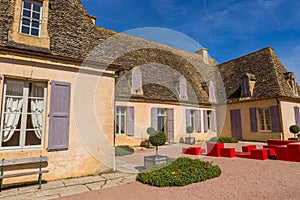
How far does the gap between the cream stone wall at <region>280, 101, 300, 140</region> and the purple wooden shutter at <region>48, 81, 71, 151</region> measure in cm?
1339

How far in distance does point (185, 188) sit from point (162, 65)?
12.3m

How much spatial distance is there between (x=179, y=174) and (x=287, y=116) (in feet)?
38.9

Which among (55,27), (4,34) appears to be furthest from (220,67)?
(4,34)

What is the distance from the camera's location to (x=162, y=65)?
1587 centimetres

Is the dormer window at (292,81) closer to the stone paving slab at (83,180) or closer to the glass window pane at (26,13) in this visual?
the stone paving slab at (83,180)

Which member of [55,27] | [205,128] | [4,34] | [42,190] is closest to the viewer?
[42,190]

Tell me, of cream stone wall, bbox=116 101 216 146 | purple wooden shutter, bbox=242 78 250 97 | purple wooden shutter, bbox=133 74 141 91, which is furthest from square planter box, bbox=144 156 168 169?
purple wooden shutter, bbox=242 78 250 97

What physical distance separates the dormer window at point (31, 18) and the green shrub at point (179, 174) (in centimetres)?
499

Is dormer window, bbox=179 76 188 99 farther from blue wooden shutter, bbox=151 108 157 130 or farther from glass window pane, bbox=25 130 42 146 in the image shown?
glass window pane, bbox=25 130 42 146

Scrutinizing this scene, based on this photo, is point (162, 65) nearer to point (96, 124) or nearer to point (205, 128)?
point (205, 128)

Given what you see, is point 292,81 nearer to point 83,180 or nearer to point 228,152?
point 228,152

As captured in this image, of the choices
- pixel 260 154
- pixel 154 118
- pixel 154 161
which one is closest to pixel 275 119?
pixel 260 154

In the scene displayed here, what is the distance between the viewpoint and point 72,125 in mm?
5531

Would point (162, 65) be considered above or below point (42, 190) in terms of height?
above
